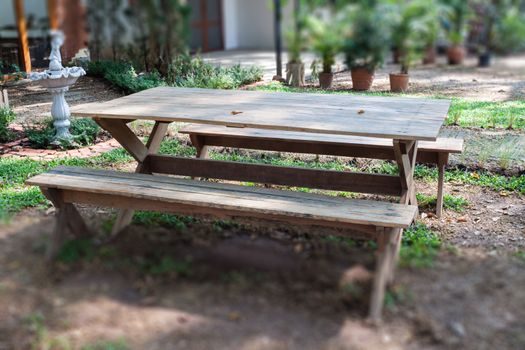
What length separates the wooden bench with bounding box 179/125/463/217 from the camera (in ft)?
13.6

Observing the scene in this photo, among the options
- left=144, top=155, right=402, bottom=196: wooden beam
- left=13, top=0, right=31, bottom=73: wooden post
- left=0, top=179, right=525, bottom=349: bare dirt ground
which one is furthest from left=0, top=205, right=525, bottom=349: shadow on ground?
left=13, top=0, right=31, bottom=73: wooden post

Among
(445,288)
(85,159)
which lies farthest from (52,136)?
(445,288)

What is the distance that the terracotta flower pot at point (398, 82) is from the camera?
7870 millimetres

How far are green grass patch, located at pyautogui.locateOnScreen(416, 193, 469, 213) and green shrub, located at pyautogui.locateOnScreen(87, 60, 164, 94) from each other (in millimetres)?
4308

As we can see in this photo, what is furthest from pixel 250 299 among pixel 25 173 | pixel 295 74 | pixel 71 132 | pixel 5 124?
pixel 295 74

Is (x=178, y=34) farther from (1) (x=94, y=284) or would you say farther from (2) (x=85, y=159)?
(1) (x=94, y=284)

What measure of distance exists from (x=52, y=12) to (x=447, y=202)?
3088 millimetres

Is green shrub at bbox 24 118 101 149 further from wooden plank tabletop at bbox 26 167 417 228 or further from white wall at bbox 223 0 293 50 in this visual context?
white wall at bbox 223 0 293 50

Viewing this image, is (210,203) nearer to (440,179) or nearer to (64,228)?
(64,228)

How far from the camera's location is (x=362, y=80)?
7.60 meters

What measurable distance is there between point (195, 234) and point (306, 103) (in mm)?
1294

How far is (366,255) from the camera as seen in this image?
8.39ft

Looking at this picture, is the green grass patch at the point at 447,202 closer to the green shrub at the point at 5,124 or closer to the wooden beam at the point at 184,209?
the wooden beam at the point at 184,209

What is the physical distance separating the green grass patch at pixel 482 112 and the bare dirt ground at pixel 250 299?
417 centimetres
